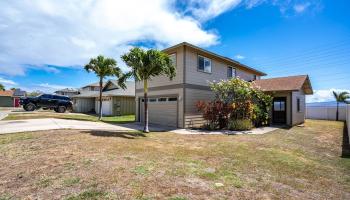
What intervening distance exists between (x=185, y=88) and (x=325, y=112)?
2139 cm

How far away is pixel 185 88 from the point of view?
13.8 metres

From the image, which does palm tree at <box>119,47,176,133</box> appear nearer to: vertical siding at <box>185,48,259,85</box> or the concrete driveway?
vertical siding at <box>185,48,259,85</box>

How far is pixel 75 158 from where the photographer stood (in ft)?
19.1

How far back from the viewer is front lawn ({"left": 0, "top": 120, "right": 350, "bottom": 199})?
13.1 ft

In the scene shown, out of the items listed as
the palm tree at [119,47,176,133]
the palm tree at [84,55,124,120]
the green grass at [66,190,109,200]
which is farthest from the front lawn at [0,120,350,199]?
the palm tree at [84,55,124,120]

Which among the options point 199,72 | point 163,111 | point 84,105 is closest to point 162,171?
point 163,111

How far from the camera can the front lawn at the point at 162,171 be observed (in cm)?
399

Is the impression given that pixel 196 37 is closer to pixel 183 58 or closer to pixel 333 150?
pixel 183 58

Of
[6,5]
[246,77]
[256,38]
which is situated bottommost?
[246,77]

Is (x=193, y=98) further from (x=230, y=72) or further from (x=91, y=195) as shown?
(x=91, y=195)

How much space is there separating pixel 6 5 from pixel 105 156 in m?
8.82

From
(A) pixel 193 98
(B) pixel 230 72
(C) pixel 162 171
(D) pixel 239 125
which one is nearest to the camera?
(C) pixel 162 171

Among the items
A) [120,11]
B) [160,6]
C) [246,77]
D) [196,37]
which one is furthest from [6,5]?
[246,77]

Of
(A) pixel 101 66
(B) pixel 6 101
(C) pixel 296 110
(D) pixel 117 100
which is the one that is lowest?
(C) pixel 296 110
